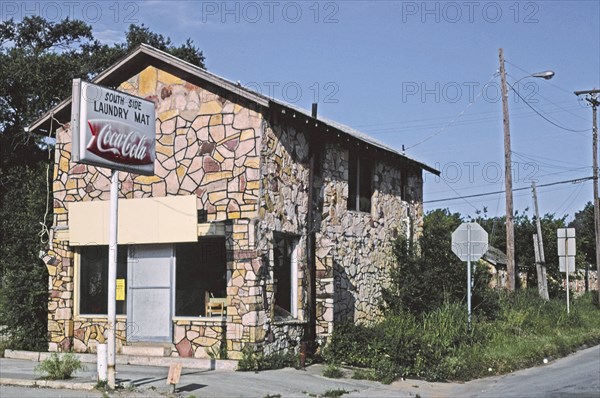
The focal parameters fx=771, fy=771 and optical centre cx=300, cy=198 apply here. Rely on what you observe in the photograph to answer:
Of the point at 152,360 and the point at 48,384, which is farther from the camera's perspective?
the point at 152,360

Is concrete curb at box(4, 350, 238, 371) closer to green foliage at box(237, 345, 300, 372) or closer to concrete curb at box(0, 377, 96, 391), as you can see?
green foliage at box(237, 345, 300, 372)

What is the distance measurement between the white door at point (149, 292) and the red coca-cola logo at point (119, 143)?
3.34 m

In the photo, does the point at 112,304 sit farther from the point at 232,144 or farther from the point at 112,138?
the point at 232,144

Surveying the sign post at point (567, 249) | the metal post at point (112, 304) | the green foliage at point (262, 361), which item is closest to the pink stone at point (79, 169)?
the metal post at point (112, 304)

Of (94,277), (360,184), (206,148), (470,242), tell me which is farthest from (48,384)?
(360,184)

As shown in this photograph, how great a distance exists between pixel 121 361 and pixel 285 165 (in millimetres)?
5633

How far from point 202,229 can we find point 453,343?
22.3 feet

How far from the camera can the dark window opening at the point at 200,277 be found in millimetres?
16859

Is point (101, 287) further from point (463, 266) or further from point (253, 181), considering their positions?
point (463, 266)

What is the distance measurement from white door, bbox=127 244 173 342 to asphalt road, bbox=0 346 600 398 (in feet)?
4.47

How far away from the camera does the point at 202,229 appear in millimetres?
16578

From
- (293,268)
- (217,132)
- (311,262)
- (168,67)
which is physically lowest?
(293,268)

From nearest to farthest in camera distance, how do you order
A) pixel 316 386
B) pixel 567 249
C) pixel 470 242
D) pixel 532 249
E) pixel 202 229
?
pixel 316 386
pixel 202 229
pixel 470 242
pixel 567 249
pixel 532 249

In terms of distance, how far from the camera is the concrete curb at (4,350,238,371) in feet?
51.8
